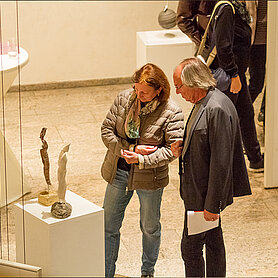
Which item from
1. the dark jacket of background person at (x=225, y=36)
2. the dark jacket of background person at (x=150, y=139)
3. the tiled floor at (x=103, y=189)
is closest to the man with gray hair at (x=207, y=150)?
the dark jacket of background person at (x=150, y=139)

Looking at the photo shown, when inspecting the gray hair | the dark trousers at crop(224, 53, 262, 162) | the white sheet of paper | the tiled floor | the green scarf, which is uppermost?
the gray hair

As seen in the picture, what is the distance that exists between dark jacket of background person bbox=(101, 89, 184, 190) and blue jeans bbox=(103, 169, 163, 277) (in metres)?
0.06

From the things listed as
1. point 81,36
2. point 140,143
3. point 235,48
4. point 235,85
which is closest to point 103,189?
point 235,85

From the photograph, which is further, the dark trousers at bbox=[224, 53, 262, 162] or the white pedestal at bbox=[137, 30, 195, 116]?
the white pedestal at bbox=[137, 30, 195, 116]

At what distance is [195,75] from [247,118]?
9.02ft

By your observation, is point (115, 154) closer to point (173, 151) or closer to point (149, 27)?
point (173, 151)

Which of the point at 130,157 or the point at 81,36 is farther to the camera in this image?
the point at 81,36

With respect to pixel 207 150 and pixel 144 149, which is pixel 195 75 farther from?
pixel 144 149

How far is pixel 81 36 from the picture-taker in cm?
991

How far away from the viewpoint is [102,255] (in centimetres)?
444

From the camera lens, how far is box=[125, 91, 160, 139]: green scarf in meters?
4.81

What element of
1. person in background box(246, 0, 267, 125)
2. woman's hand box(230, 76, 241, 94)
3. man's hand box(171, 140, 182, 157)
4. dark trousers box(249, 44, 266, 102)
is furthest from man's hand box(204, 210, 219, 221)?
dark trousers box(249, 44, 266, 102)

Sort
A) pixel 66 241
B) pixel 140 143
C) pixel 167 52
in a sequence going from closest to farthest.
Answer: pixel 66 241
pixel 140 143
pixel 167 52

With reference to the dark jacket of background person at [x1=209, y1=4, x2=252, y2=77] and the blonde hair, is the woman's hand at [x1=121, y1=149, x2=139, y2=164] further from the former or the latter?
the dark jacket of background person at [x1=209, y1=4, x2=252, y2=77]
